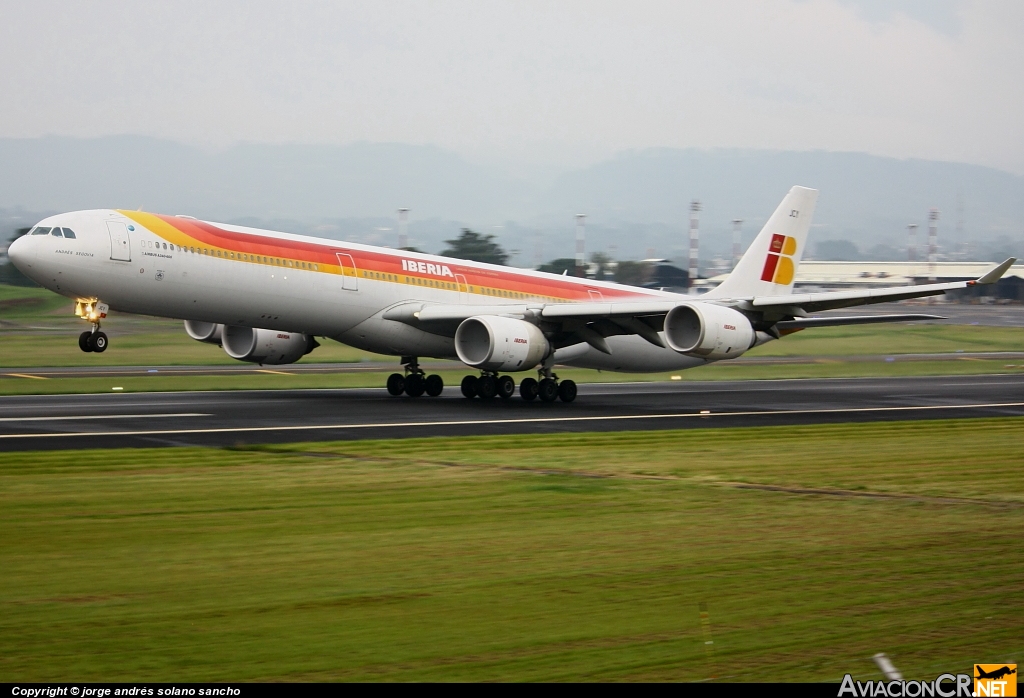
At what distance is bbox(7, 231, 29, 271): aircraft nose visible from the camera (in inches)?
921

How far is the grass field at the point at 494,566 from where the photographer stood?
7.78 meters

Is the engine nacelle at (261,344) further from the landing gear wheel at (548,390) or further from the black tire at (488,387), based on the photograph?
the landing gear wheel at (548,390)

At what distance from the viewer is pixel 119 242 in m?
24.2

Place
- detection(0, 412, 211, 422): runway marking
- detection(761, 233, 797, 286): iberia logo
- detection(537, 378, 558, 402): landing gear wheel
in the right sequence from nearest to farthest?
detection(0, 412, 211, 422): runway marking, detection(537, 378, 558, 402): landing gear wheel, detection(761, 233, 797, 286): iberia logo

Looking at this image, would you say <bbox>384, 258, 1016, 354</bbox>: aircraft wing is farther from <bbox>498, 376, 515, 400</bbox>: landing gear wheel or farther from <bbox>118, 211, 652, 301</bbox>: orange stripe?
<bbox>498, 376, 515, 400</bbox>: landing gear wheel

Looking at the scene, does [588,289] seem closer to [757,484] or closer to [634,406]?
[634,406]

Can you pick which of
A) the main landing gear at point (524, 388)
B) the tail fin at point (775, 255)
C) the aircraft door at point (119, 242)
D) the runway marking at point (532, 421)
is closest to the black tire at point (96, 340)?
the aircraft door at point (119, 242)

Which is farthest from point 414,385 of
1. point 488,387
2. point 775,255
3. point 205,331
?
point 775,255

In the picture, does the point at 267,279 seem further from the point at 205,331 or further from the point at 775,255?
the point at 775,255

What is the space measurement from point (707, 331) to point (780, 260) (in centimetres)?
1015

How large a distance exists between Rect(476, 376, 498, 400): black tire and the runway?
0.97ft

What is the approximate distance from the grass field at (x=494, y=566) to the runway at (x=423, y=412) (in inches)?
108

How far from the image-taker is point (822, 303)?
29.1 metres

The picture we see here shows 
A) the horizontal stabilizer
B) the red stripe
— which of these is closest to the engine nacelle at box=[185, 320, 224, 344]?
the red stripe
